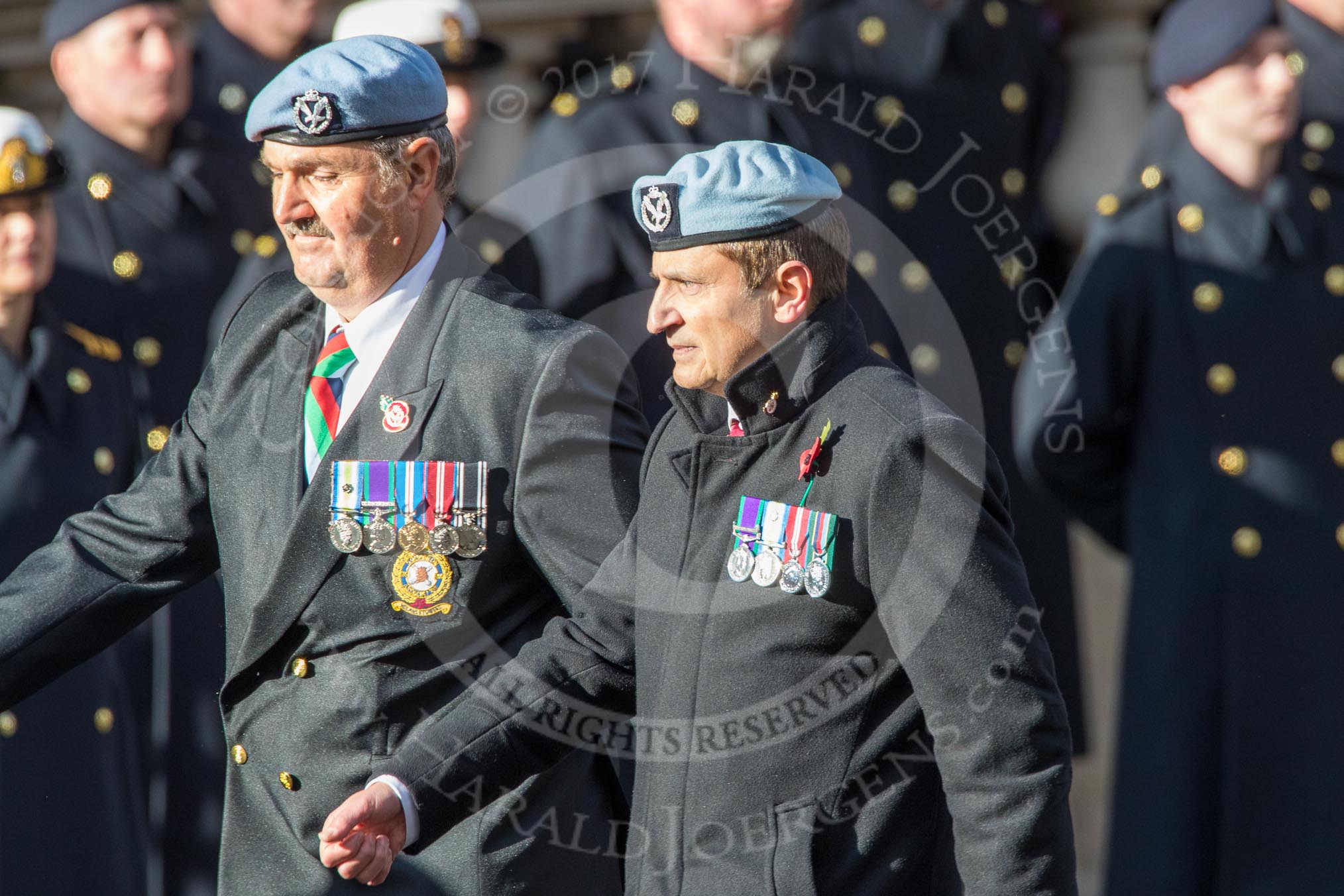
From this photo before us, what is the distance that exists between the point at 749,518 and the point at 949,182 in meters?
2.26

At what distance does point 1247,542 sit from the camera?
483 cm

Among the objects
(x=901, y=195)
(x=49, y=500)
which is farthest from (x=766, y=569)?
(x=49, y=500)

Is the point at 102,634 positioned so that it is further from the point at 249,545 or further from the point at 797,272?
the point at 797,272

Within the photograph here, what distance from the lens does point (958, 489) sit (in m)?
2.91

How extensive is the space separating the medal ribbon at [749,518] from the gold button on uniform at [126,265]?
2810 millimetres

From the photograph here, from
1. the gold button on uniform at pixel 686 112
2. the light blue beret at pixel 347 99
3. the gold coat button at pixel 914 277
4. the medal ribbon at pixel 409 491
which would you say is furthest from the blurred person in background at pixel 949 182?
the medal ribbon at pixel 409 491

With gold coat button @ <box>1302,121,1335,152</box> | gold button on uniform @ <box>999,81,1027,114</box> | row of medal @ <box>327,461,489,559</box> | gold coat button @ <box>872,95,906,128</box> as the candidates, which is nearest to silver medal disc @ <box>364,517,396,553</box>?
row of medal @ <box>327,461,489,559</box>

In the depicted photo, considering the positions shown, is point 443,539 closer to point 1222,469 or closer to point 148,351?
point 1222,469

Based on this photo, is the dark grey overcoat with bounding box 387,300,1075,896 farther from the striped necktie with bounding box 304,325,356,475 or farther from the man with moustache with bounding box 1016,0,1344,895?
the man with moustache with bounding box 1016,0,1344,895

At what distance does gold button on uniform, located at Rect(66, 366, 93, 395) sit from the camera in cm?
509

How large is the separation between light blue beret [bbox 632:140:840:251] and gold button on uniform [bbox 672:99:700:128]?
1656 millimetres

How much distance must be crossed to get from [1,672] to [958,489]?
5.27ft

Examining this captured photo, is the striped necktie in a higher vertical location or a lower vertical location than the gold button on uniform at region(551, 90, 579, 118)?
lower

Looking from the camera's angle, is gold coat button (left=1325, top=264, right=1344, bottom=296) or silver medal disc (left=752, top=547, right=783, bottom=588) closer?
silver medal disc (left=752, top=547, right=783, bottom=588)
